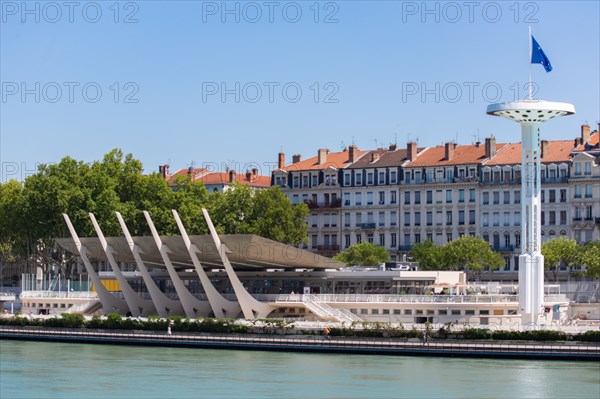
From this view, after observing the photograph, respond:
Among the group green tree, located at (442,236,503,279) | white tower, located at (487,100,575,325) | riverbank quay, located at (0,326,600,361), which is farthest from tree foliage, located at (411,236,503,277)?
riverbank quay, located at (0,326,600,361)

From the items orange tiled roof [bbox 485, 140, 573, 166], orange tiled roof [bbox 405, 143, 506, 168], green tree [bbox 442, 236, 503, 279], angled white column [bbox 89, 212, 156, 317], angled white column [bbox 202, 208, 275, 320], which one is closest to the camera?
angled white column [bbox 202, 208, 275, 320]

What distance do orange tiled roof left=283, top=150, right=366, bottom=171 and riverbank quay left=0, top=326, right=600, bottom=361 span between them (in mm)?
40558

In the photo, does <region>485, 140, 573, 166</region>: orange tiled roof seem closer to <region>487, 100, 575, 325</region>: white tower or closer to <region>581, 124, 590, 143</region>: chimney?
<region>581, 124, 590, 143</region>: chimney

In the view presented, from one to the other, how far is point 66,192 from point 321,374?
1726 inches

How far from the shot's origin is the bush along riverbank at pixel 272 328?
6575 centimetres

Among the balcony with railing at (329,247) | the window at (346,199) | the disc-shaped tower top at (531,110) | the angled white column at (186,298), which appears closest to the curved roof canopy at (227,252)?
the angled white column at (186,298)

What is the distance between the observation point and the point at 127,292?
8125cm

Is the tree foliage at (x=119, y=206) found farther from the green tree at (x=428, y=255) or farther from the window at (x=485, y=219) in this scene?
the window at (x=485, y=219)

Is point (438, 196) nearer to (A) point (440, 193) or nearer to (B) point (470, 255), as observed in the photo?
(A) point (440, 193)

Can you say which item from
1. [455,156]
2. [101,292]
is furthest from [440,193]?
[101,292]

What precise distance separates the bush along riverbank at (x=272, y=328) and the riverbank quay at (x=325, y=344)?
713 mm

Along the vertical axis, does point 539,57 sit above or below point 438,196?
above

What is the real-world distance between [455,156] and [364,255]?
1152 centimetres

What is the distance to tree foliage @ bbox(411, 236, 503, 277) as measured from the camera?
314 feet
